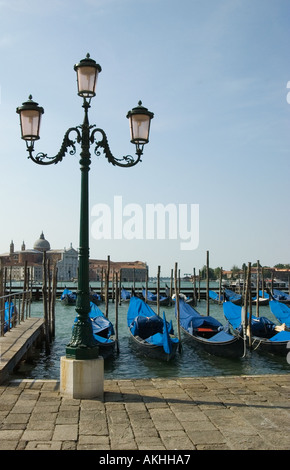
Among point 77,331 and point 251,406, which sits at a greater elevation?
point 77,331

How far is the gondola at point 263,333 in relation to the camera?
1178cm

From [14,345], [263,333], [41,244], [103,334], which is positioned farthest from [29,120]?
[41,244]

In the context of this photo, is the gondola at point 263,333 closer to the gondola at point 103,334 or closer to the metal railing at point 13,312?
the gondola at point 103,334

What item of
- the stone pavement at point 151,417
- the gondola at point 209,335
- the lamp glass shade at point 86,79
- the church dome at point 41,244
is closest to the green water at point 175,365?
the gondola at point 209,335

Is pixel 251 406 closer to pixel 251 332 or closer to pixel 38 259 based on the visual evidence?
pixel 251 332

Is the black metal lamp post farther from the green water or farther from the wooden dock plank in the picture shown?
the green water

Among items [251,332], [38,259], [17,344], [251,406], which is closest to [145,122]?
[251,406]

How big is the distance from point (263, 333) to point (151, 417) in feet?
33.1

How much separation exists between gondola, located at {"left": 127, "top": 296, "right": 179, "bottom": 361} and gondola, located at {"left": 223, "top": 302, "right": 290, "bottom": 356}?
7.42ft

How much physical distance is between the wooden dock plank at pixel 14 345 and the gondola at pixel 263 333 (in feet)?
18.8

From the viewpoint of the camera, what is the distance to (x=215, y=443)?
3.41 meters

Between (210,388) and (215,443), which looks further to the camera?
(210,388)

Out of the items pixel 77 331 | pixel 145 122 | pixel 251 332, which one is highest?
pixel 145 122

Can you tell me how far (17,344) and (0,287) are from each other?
12.4ft
